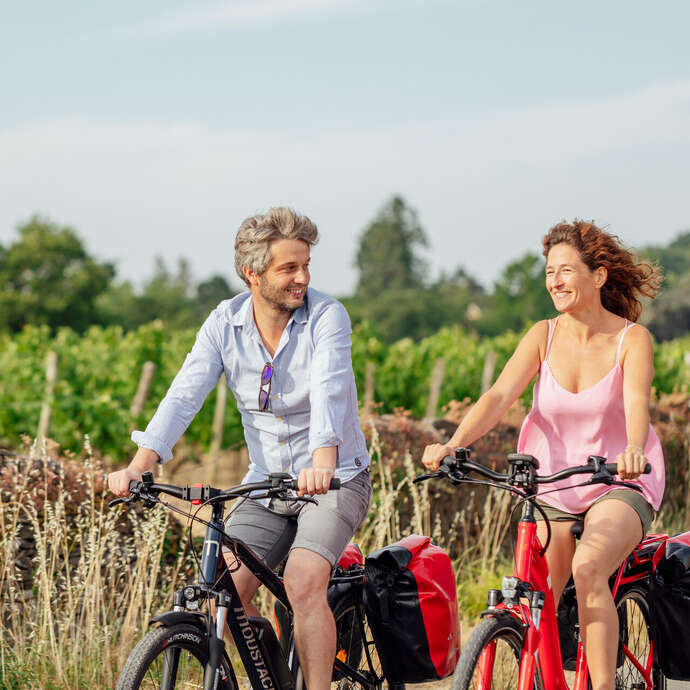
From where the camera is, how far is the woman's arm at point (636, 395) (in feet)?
11.9

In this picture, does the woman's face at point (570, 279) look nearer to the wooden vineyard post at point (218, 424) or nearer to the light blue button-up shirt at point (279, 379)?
the light blue button-up shirt at point (279, 379)

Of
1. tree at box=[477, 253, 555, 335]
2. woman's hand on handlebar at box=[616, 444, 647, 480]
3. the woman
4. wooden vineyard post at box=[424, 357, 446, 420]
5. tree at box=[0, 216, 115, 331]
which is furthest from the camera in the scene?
tree at box=[477, 253, 555, 335]

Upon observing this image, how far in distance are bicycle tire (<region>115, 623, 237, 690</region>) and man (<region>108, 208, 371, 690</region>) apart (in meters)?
0.40

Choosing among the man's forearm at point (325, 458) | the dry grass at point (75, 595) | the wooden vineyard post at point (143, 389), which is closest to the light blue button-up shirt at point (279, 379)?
the man's forearm at point (325, 458)

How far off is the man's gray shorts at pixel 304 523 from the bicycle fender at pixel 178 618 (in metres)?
0.53

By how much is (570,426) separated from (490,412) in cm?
30

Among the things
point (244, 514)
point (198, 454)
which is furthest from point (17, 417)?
point (244, 514)

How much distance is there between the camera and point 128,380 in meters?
15.3

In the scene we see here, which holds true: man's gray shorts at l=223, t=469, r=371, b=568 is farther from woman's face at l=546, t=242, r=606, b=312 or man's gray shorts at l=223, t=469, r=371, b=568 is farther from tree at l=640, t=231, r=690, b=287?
tree at l=640, t=231, r=690, b=287

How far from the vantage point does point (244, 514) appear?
3.85 m

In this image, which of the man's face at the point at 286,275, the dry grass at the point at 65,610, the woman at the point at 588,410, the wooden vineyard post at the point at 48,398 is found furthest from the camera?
the wooden vineyard post at the point at 48,398

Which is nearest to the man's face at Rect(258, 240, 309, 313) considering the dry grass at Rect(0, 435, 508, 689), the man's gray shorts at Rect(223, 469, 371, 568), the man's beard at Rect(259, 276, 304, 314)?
the man's beard at Rect(259, 276, 304, 314)

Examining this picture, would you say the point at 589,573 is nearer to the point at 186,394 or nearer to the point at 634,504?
the point at 634,504

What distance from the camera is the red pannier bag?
3.98 metres
